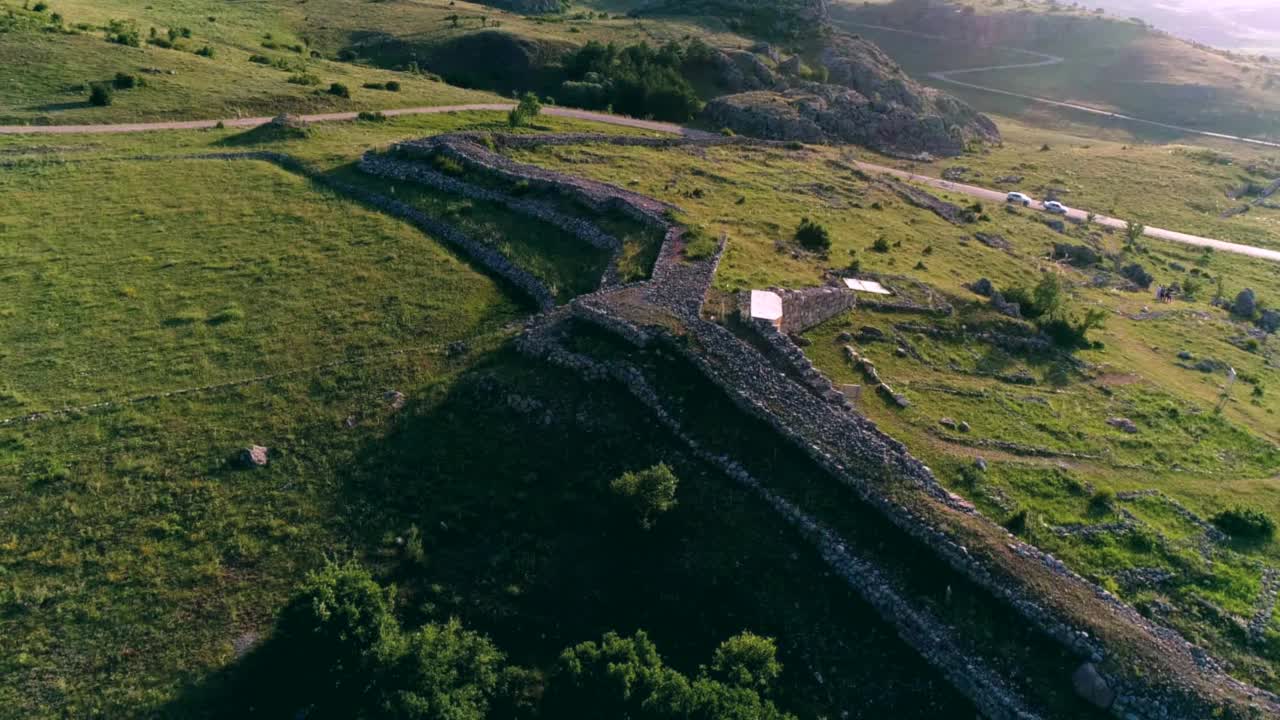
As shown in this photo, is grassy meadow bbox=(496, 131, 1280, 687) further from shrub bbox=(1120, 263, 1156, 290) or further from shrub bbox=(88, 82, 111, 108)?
shrub bbox=(88, 82, 111, 108)

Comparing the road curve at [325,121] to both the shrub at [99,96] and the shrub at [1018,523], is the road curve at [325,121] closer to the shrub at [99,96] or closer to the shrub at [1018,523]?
the shrub at [99,96]

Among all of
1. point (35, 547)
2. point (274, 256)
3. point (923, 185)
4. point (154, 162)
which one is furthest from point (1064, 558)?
point (154, 162)

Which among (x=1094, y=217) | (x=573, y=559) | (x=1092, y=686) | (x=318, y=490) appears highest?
(x=1094, y=217)

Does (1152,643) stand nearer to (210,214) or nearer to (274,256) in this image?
(274,256)

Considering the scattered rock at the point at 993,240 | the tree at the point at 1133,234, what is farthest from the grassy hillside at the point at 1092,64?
the scattered rock at the point at 993,240

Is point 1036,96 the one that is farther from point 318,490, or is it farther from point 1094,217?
point 318,490

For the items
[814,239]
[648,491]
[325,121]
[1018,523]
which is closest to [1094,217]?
[814,239]
